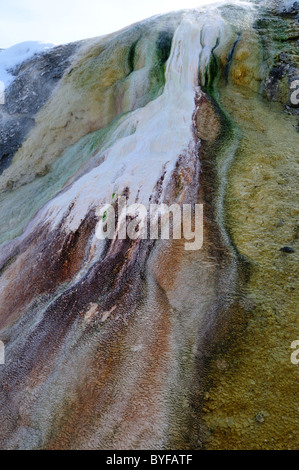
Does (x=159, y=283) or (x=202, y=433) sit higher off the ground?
(x=159, y=283)

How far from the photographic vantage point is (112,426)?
2797mm

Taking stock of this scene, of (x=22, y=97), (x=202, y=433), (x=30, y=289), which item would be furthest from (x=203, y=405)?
A: (x=22, y=97)

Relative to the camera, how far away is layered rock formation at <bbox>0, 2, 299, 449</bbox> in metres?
2.82

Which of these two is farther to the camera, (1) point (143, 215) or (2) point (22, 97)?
(2) point (22, 97)

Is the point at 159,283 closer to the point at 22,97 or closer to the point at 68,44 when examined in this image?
the point at 22,97

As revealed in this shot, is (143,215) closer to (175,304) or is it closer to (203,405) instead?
(175,304)

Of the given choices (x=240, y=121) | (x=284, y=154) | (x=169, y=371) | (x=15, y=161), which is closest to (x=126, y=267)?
(x=169, y=371)

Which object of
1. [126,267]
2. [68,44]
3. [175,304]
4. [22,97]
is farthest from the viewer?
[68,44]

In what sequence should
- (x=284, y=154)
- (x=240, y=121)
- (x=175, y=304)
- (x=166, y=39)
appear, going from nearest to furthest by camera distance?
(x=175, y=304) < (x=284, y=154) < (x=240, y=121) < (x=166, y=39)

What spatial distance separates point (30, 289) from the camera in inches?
170

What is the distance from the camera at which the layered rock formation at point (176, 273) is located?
9.27ft

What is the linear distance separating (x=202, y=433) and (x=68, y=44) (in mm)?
10266

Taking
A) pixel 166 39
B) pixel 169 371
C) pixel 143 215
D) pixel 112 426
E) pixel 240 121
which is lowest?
pixel 112 426

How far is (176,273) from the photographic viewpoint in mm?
3686
